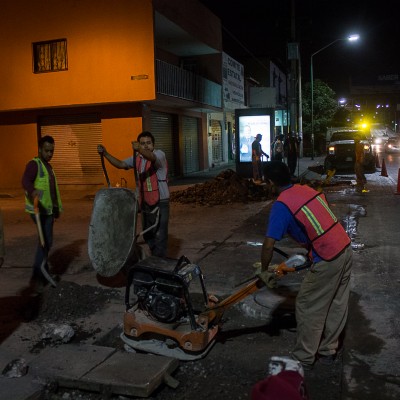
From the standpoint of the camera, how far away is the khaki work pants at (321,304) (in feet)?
13.2

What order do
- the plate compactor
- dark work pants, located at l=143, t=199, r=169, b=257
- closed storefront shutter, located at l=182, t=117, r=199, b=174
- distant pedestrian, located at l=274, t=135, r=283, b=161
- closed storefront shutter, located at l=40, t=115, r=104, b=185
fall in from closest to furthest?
1. the plate compactor
2. dark work pants, located at l=143, t=199, r=169, b=257
3. distant pedestrian, located at l=274, t=135, r=283, b=161
4. closed storefront shutter, located at l=40, t=115, r=104, b=185
5. closed storefront shutter, located at l=182, t=117, r=199, b=174

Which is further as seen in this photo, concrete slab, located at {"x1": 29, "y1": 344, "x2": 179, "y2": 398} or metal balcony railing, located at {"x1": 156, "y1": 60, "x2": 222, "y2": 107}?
metal balcony railing, located at {"x1": 156, "y1": 60, "x2": 222, "y2": 107}

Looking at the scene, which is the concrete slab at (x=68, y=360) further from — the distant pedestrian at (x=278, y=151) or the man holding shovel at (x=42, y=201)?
the distant pedestrian at (x=278, y=151)

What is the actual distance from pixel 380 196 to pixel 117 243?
10812mm

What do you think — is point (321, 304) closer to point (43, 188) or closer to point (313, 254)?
point (313, 254)

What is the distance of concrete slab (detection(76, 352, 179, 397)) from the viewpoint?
378cm

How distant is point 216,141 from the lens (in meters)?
28.8

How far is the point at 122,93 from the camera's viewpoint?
1694 cm

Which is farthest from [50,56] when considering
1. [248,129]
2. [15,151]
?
[248,129]

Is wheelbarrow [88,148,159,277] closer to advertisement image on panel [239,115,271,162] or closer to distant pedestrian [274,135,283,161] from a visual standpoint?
distant pedestrian [274,135,283,161]

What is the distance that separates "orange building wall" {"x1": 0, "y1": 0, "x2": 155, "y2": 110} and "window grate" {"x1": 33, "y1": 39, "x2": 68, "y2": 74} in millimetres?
186

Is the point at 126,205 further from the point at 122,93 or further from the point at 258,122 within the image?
the point at 258,122

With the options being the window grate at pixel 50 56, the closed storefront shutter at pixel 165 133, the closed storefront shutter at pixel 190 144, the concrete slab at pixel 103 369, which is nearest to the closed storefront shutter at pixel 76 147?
the window grate at pixel 50 56

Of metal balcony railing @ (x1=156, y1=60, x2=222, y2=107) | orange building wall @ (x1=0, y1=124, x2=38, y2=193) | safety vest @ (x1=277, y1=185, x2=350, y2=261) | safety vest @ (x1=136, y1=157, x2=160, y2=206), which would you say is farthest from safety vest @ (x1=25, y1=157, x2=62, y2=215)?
orange building wall @ (x1=0, y1=124, x2=38, y2=193)
